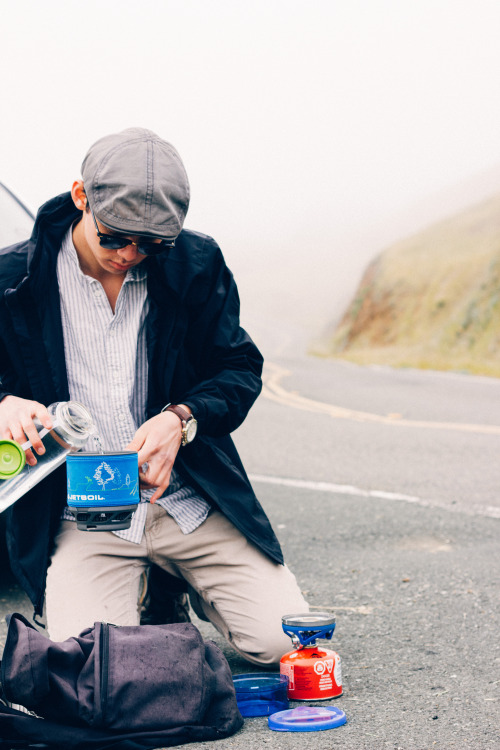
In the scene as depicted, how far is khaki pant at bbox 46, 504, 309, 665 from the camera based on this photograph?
3.30 meters

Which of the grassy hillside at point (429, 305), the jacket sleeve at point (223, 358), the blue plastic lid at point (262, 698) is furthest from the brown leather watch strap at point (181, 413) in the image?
the grassy hillside at point (429, 305)

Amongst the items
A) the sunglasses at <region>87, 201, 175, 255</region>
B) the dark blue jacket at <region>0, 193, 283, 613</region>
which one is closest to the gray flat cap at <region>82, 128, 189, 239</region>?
the sunglasses at <region>87, 201, 175, 255</region>

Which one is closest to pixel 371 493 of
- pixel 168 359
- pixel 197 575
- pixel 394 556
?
pixel 394 556

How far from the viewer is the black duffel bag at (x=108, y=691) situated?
263cm

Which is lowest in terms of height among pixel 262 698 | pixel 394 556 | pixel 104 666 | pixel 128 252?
pixel 394 556

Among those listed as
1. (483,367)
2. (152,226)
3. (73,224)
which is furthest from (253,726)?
(483,367)

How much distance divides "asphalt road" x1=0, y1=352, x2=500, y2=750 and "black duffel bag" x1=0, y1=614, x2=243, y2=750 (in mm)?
166

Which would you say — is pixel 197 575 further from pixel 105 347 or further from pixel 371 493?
pixel 371 493

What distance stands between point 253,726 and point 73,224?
5.79ft

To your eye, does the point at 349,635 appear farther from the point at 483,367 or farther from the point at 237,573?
the point at 483,367

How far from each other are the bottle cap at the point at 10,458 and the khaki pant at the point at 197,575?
1.86 feet

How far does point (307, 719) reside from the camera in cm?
296

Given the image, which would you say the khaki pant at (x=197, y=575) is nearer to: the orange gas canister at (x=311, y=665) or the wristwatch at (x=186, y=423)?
the orange gas canister at (x=311, y=665)

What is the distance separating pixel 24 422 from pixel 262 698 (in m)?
1.14
